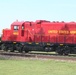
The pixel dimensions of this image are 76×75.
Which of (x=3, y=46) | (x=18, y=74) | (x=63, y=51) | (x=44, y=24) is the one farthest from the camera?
(x=3, y=46)

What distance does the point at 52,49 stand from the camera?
28359 millimetres

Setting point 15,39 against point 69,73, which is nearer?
point 69,73

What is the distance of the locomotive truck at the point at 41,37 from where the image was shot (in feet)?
91.7

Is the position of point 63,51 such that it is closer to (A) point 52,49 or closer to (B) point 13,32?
(A) point 52,49

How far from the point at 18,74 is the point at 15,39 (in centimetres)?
1901

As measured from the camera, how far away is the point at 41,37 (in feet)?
96.6

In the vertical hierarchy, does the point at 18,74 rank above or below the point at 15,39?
below

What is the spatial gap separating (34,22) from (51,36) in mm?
2841

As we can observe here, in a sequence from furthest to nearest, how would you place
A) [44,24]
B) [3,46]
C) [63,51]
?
[3,46] < [44,24] < [63,51]

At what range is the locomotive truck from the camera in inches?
1100

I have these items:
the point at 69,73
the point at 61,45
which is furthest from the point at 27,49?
the point at 69,73

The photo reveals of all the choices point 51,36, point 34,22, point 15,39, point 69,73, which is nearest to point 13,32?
point 15,39

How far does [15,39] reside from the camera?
3114cm

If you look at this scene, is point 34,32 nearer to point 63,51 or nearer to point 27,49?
point 27,49
